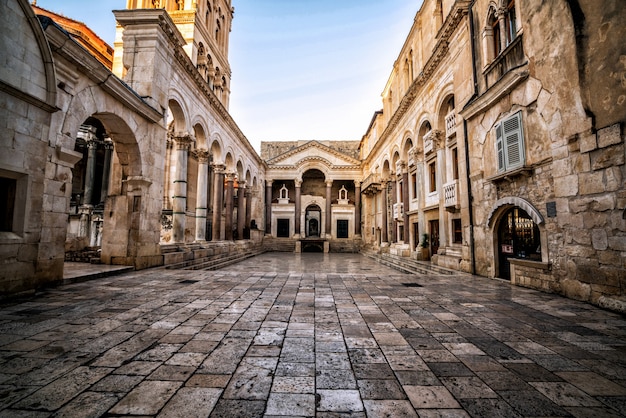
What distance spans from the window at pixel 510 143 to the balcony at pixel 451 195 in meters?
2.78

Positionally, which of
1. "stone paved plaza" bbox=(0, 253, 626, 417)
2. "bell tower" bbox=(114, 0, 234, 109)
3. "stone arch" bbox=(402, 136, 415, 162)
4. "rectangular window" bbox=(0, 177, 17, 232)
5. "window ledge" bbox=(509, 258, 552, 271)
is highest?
"bell tower" bbox=(114, 0, 234, 109)

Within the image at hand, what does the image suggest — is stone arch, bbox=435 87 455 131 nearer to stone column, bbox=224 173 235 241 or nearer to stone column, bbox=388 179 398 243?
stone column, bbox=388 179 398 243

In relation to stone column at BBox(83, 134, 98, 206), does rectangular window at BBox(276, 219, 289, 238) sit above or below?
below

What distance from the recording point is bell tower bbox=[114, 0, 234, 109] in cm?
1503

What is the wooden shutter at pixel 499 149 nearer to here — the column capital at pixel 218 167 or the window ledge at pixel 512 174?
the window ledge at pixel 512 174

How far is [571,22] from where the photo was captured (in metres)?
5.61

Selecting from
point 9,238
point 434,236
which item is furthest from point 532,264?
point 9,238

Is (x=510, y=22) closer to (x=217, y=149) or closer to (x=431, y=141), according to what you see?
(x=431, y=141)

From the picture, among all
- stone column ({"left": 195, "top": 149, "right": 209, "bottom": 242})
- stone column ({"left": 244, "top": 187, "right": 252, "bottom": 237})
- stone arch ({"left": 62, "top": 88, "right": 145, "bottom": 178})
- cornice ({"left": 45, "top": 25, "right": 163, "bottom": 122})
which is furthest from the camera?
stone column ({"left": 244, "top": 187, "right": 252, "bottom": 237})

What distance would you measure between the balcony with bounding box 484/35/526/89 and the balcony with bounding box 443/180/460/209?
3534 mm

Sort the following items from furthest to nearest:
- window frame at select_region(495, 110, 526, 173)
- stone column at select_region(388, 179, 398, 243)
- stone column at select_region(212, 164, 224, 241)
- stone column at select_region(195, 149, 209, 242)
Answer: stone column at select_region(388, 179, 398, 243) → stone column at select_region(212, 164, 224, 241) → stone column at select_region(195, 149, 209, 242) → window frame at select_region(495, 110, 526, 173)

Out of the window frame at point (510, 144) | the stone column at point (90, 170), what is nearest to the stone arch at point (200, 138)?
the stone column at point (90, 170)

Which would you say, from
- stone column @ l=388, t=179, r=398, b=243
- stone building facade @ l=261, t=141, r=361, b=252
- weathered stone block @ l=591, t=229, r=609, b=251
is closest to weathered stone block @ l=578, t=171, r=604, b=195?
weathered stone block @ l=591, t=229, r=609, b=251

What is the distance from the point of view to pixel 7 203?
5.37 metres
